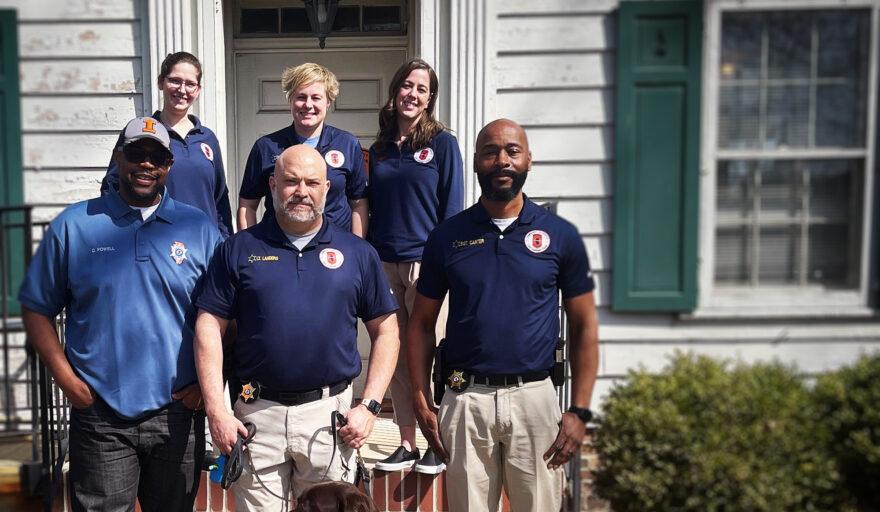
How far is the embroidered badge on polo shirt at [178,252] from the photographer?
2516mm

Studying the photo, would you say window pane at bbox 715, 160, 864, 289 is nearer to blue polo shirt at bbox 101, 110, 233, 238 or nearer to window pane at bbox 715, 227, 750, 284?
window pane at bbox 715, 227, 750, 284

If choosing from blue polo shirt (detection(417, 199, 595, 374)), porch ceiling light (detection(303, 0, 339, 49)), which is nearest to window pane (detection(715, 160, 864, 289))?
blue polo shirt (detection(417, 199, 595, 374))

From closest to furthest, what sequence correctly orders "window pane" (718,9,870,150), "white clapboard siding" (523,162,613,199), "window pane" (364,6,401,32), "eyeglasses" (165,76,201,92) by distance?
"window pane" (718,9,870,150) → "white clapboard siding" (523,162,613,199) → "eyeglasses" (165,76,201,92) → "window pane" (364,6,401,32)

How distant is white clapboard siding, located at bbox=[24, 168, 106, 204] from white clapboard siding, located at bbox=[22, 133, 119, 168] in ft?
0.09

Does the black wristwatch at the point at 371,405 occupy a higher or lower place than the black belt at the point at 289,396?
lower

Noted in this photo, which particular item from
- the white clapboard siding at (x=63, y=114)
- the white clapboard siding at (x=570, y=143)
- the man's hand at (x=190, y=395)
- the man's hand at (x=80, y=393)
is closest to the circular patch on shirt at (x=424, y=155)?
the white clapboard siding at (x=570, y=143)

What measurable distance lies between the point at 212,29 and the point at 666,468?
290 centimetres

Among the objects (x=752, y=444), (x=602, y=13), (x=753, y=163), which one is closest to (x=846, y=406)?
(x=752, y=444)

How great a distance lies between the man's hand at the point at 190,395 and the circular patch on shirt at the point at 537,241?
3.74ft

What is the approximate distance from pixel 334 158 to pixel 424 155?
361 millimetres

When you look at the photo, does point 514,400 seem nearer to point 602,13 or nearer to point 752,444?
point 752,444

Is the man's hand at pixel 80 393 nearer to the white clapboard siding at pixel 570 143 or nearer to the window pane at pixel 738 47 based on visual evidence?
the white clapboard siding at pixel 570 143

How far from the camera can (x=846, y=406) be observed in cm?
222

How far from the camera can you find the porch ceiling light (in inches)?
170
